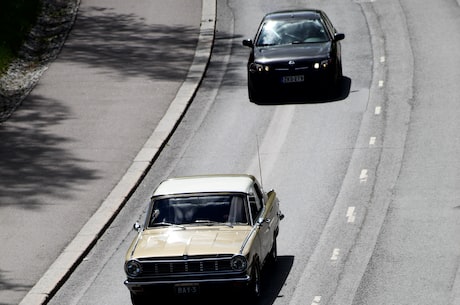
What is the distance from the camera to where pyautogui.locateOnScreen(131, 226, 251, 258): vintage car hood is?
53.7ft

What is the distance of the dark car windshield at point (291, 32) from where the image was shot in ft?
95.6

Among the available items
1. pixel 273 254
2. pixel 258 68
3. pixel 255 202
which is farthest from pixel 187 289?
pixel 258 68

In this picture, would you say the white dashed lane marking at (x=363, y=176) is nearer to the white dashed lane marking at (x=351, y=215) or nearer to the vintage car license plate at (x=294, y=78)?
the white dashed lane marking at (x=351, y=215)

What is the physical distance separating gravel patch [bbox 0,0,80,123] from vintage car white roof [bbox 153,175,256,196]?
1061 cm

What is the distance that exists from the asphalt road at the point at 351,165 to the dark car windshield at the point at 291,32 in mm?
1416

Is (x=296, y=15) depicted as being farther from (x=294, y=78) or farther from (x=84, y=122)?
(x=84, y=122)

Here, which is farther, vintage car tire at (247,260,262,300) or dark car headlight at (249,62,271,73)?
dark car headlight at (249,62,271,73)

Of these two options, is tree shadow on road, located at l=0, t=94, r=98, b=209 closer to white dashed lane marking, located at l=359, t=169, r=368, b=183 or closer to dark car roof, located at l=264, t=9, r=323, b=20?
white dashed lane marking, located at l=359, t=169, r=368, b=183

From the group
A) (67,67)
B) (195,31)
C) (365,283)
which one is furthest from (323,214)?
(195,31)

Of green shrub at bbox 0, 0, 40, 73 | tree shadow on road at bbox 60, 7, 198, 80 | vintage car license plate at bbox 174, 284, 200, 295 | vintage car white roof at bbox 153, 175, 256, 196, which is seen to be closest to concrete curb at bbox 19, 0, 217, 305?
tree shadow on road at bbox 60, 7, 198, 80

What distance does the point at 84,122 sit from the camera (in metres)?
27.3

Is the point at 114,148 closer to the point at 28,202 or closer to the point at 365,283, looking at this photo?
the point at 28,202

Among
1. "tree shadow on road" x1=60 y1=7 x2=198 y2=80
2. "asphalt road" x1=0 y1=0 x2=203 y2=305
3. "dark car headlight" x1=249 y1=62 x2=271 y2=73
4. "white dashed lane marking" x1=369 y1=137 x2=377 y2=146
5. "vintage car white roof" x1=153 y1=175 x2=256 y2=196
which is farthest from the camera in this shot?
"tree shadow on road" x1=60 y1=7 x2=198 y2=80

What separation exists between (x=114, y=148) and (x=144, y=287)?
369 inches
